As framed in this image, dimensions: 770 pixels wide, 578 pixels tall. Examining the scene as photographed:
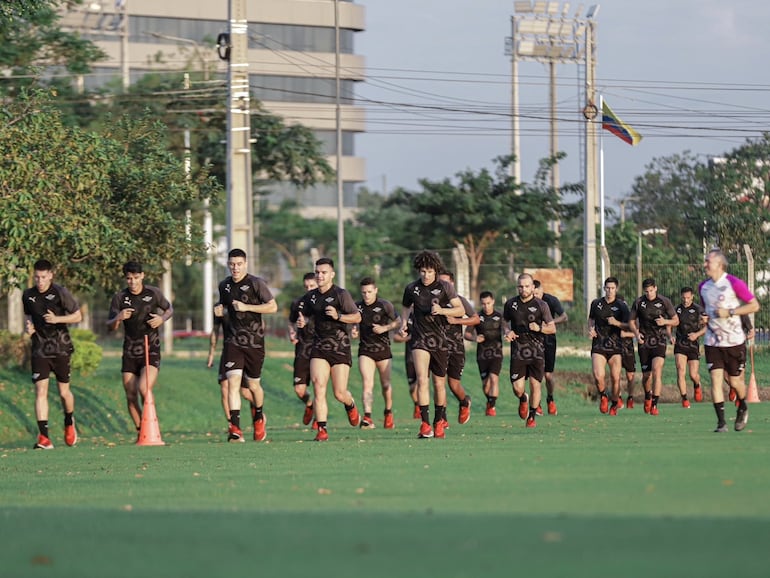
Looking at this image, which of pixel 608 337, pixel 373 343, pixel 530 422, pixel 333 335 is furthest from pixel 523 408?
pixel 333 335

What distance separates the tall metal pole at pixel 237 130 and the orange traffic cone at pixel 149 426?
7309mm

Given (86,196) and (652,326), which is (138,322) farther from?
(652,326)

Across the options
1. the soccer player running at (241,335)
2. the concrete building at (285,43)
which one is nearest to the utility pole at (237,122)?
the soccer player running at (241,335)

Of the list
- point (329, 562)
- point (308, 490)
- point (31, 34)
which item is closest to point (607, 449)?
point (308, 490)

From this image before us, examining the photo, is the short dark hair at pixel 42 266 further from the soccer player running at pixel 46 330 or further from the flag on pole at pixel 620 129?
the flag on pole at pixel 620 129

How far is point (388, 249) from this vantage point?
68.8 m

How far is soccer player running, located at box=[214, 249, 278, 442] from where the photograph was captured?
19.3 metres

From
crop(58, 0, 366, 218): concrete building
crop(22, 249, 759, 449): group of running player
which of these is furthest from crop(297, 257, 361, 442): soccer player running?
crop(58, 0, 366, 218): concrete building

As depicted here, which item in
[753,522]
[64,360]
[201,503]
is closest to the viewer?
[753,522]

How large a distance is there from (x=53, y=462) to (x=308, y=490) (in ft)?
20.5

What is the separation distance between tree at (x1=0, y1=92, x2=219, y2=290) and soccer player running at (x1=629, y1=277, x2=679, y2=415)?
8.19 m

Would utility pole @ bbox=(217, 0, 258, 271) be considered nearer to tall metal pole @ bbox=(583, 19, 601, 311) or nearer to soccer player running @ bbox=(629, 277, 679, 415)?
soccer player running @ bbox=(629, 277, 679, 415)

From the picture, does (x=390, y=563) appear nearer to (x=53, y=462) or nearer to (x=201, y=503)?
(x=201, y=503)

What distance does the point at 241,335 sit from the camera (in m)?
19.6
